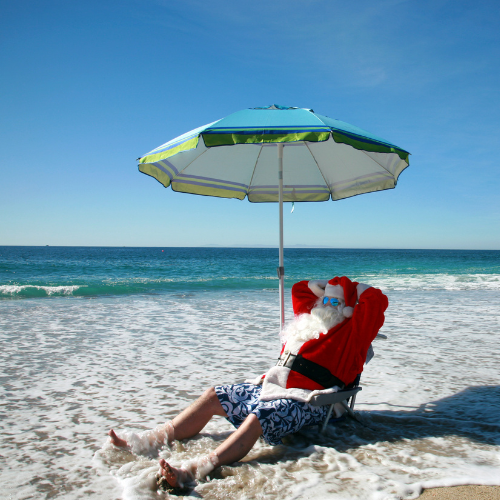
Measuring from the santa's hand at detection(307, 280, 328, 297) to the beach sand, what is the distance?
5.03 feet

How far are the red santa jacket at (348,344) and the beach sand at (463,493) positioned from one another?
875mm

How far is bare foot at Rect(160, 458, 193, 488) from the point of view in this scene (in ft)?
7.72

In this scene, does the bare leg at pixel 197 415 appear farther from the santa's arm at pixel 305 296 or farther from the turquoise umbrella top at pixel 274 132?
the turquoise umbrella top at pixel 274 132

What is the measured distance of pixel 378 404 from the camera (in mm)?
4047

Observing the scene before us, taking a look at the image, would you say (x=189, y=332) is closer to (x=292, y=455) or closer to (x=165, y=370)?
(x=165, y=370)

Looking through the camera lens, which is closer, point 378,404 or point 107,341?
point 378,404

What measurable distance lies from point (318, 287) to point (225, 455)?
1.49 meters

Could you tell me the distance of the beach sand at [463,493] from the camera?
236cm

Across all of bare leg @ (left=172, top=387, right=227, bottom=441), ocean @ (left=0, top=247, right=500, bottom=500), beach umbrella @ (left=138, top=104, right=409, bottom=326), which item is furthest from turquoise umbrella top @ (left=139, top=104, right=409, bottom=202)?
ocean @ (left=0, top=247, right=500, bottom=500)

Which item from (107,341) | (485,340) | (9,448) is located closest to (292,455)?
(9,448)

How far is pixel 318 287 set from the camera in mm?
3473

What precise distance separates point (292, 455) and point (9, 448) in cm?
209

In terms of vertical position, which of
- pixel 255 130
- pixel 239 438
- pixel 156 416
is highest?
pixel 255 130

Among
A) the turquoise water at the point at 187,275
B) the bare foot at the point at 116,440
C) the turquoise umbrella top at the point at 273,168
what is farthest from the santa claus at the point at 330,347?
the turquoise water at the point at 187,275
